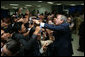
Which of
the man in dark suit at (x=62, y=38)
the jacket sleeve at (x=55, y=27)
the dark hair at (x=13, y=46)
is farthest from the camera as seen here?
the man in dark suit at (x=62, y=38)

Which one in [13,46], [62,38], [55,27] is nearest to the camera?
[13,46]

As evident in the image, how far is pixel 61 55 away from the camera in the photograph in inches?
132

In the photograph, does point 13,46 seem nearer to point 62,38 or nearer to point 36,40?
point 36,40

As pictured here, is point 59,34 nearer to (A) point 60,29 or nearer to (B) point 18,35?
(A) point 60,29

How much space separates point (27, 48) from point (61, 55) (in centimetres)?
98

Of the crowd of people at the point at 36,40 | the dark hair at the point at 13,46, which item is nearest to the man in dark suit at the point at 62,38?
the crowd of people at the point at 36,40

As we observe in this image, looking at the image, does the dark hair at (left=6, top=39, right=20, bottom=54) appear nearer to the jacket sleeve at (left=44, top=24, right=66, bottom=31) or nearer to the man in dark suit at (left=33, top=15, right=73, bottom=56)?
the jacket sleeve at (left=44, top=24, right=66, bottom=31)

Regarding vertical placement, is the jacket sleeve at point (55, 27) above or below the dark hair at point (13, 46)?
above

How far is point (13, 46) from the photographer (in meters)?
2.67

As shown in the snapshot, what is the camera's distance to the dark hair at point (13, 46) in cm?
267

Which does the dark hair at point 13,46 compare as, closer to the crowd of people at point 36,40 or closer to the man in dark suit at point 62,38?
the crowd of people at point 36,40

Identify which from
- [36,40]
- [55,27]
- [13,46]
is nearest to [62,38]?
[55,27]

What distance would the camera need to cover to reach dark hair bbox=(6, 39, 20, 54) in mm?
2666

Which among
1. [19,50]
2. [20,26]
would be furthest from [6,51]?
[20,26]
